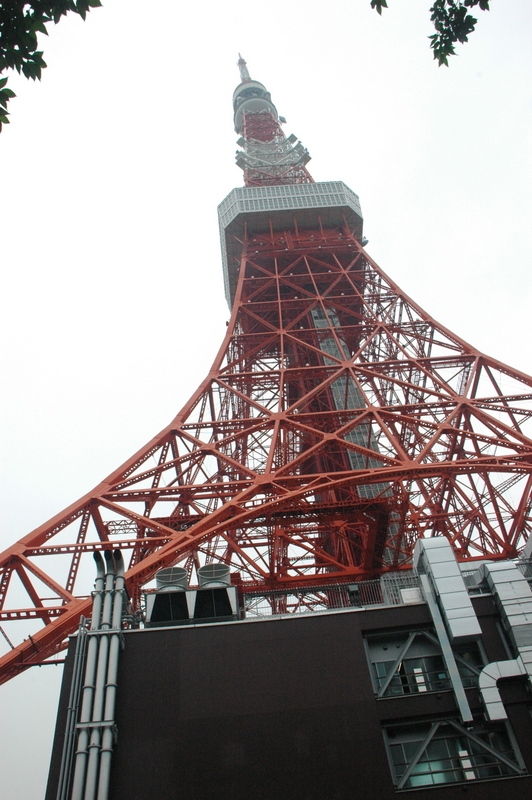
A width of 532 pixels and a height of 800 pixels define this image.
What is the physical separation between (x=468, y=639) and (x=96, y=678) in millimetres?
6493

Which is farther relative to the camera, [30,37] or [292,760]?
[292,760]

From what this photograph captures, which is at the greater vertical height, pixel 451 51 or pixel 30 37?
pixel 451 51

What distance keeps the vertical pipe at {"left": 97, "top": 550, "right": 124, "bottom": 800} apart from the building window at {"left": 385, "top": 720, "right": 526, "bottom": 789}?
4508mm

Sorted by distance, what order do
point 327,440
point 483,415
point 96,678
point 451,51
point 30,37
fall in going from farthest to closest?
1. point 483,415
2. point 327,440
3. point 96,678
4. point 451,51
5. point 30,37

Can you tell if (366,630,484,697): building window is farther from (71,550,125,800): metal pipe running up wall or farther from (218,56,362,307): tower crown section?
(218,56,362,307): tower crown section

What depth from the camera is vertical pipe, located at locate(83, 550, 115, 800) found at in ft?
32.6

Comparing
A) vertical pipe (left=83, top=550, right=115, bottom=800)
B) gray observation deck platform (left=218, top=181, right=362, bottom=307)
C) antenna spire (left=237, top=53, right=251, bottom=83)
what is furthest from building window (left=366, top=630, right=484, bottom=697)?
antenna spire (left=237, top=53, right=251, bottom=83)

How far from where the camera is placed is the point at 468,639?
38.6 feet

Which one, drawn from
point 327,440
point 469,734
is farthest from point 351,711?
point 327,440

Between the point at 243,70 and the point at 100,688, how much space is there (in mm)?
59526

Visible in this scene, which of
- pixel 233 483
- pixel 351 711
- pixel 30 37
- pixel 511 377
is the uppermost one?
pixel 511 377

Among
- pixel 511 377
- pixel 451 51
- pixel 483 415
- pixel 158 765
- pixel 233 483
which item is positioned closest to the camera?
pixel 451 51

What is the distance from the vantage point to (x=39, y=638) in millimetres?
11805

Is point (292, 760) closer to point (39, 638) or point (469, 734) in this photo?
point (469, 734)
